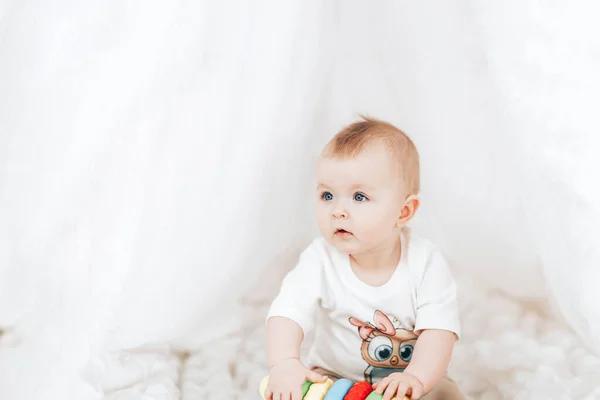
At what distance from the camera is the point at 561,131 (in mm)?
999

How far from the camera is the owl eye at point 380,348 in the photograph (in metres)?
1.12

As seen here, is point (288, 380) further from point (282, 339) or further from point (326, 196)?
point (326, 196)

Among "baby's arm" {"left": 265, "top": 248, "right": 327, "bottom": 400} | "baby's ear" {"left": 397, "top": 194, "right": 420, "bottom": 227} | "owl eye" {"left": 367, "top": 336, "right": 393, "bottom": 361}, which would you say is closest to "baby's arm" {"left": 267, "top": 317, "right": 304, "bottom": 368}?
"baby's arm" {"left": 265, "top": 248, "right": 327, "bottom": 400}

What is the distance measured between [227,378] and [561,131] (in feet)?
2.04

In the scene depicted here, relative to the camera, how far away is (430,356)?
3.46 feet

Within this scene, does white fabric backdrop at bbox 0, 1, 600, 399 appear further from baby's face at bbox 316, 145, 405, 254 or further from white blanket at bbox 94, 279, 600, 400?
baby's face at bbox 316, 145, 405, 254

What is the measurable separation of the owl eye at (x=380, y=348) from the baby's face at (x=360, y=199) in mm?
136

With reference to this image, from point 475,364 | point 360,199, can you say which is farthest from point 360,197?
point 475,364

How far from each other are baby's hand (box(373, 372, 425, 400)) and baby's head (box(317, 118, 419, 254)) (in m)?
0.18

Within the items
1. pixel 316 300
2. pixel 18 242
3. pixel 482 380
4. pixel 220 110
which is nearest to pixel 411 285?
pixel 316 300

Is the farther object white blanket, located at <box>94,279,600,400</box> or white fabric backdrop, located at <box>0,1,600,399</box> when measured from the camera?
white blanket, located at <box>94,279,600,400</box>

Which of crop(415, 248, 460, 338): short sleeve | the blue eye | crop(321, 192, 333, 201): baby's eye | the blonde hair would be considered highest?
the blonde hair

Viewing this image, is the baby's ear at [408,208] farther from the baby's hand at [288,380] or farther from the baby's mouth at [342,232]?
the baby's hand at [288,380]

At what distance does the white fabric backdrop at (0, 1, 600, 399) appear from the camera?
1016 millimetres
